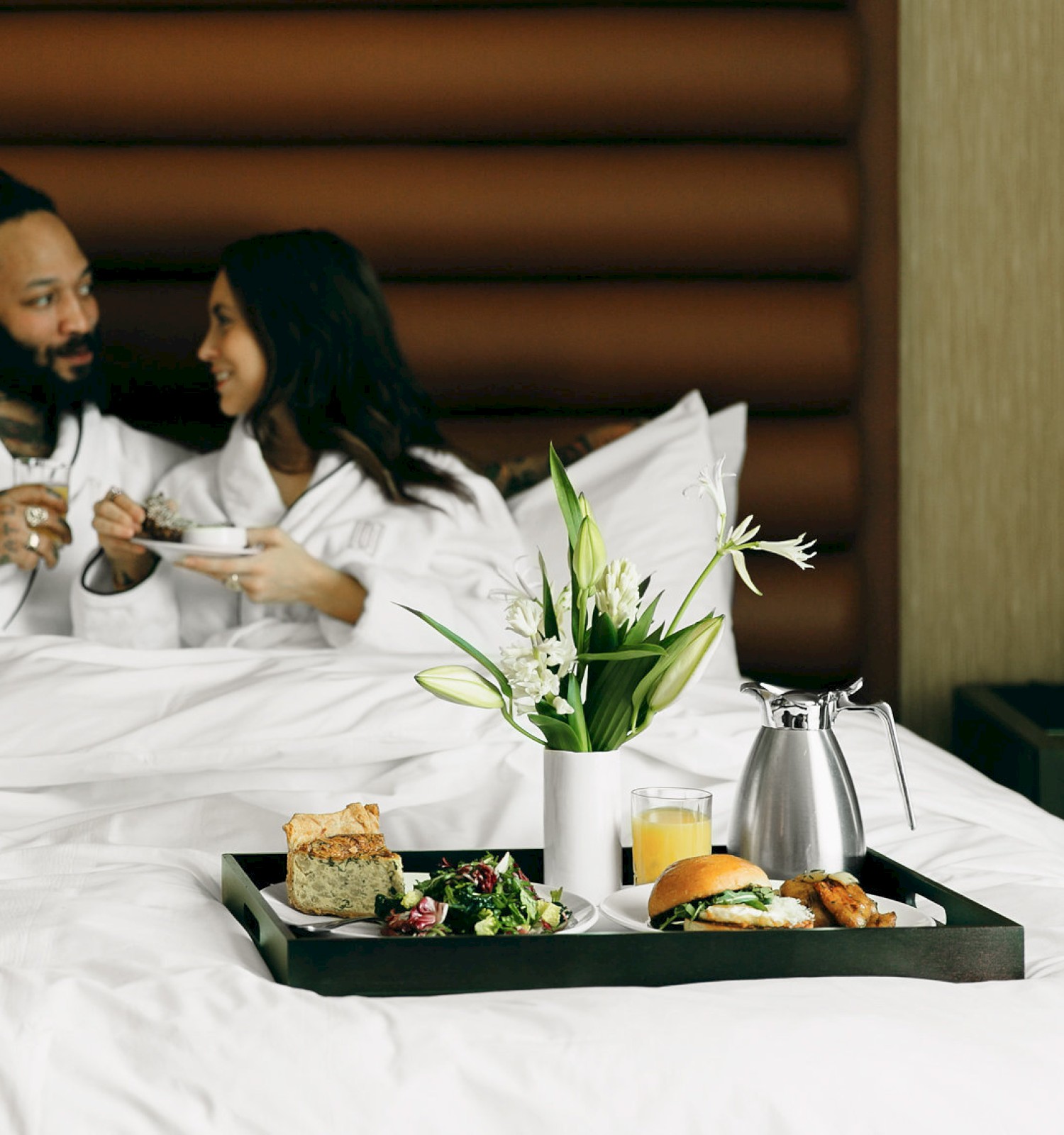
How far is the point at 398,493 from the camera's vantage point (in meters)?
2.06

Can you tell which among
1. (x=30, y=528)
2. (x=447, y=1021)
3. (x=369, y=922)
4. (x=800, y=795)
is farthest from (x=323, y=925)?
(x=30, y=528)

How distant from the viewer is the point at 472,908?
0.91 metres

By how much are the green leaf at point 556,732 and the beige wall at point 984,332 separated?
4.80 ft

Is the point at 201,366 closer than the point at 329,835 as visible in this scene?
No

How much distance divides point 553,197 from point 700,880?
1.62 metres

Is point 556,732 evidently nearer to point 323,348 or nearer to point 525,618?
point 525,618

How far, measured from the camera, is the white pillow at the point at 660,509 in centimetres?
205

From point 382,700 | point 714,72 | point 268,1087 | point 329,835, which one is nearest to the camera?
point 268,1087

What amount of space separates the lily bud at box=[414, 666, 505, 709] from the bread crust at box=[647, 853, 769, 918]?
208 millimetres

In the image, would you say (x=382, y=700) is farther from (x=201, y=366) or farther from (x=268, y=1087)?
(x=201, y=366)

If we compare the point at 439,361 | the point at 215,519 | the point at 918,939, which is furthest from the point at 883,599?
the point at 918,939

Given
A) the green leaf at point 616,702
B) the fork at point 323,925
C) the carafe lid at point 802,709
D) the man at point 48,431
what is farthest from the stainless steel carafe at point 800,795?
the man at point 48,431

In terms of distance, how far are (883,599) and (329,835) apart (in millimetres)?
1539

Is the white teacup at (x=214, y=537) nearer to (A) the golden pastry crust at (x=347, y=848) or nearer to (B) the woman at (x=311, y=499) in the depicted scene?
(B) the woman at (x=311, y=499)
